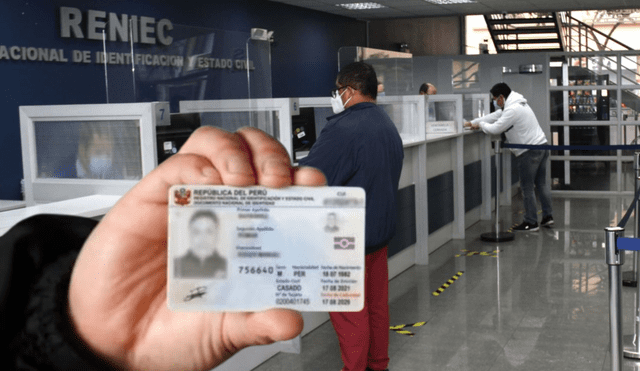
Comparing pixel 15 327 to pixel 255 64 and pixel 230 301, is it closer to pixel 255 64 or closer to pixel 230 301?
pixel 230 301

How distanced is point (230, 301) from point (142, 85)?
12.4 feet

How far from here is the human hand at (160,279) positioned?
0.51 metres

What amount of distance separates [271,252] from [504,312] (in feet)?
14.9

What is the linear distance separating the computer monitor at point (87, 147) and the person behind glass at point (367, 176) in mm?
791

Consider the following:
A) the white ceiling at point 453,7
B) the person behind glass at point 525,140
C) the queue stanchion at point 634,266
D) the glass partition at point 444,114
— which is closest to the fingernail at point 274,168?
the queue stanchion at point 634,266

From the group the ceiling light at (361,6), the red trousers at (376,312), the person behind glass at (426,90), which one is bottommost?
the red trousers at (376,312)

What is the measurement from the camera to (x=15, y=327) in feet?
1.70

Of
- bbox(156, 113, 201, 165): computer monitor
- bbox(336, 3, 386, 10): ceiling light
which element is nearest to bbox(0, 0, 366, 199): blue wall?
bbox(156, 113, 201, 165): computer monitor

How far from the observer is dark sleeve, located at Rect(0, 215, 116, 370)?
0.51m

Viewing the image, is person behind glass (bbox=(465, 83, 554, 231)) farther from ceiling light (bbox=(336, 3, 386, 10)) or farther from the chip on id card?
the chip on id card

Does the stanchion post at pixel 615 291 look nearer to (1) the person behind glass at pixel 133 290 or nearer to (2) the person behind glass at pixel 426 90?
(1) the person behind glass at pixel 133 290

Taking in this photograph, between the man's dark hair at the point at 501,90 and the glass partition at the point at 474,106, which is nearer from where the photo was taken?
the man's dark hair at the point at 501,90

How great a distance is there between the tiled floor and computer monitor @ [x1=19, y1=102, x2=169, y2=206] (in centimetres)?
134

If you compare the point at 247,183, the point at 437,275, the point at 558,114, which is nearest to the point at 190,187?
the point at 247,183
